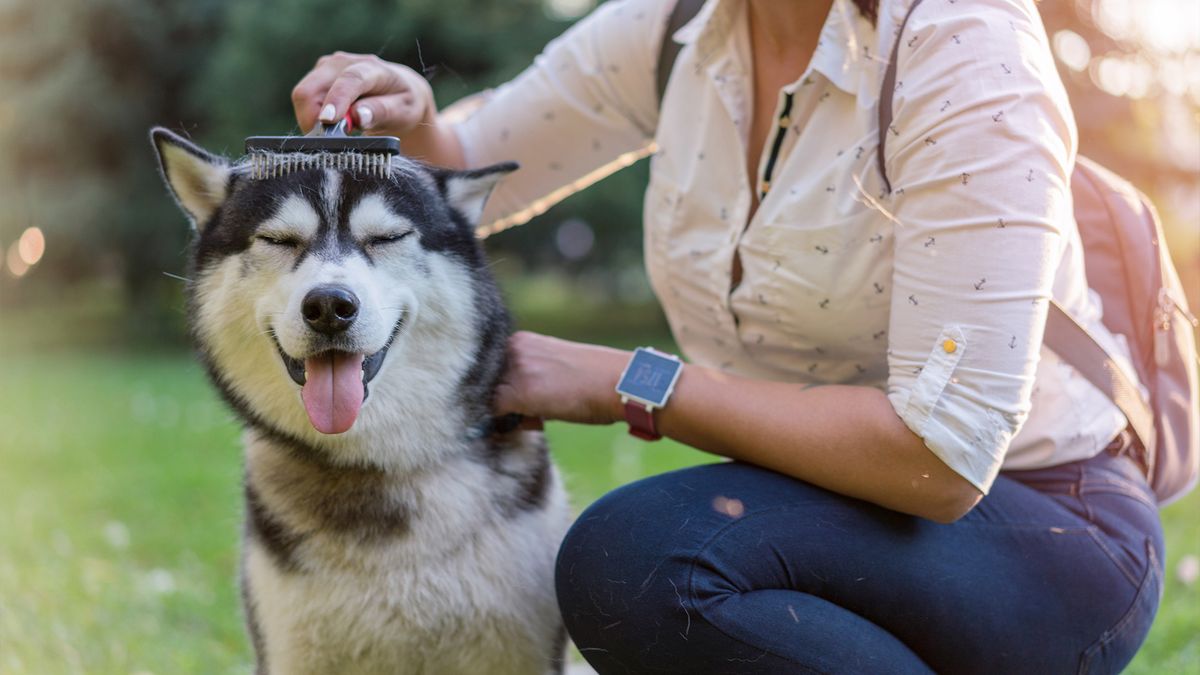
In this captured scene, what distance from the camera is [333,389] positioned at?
1756mm

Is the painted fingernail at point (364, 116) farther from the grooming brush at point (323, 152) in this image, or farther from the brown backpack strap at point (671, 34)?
the brown backpack strap at point (671, 34)

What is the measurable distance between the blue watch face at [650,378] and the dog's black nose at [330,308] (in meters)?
0.47

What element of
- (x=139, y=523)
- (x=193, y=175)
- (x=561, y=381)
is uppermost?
(x=193, y=175)

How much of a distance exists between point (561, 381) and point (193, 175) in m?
0.77

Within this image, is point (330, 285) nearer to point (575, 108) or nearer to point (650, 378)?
point (650, 378)

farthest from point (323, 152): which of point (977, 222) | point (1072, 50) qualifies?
point (1072, 50)

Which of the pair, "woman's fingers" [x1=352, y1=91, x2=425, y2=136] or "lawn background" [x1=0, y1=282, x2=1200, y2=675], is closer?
"woman's fingers" [x1=352, y1=91, x2=425, y2=136]

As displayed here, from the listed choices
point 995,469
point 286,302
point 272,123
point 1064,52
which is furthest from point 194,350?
point 272,123

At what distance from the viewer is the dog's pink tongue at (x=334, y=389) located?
1.74 meters

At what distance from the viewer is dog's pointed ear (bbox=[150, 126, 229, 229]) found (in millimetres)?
1876

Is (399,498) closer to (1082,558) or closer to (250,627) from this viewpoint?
(250,627)

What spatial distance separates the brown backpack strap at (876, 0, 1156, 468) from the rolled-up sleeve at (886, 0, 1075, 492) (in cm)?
13

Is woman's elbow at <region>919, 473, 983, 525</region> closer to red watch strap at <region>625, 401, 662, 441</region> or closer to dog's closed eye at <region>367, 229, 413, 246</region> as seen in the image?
red watch strap at <region>625, 401, 662, 441</region>

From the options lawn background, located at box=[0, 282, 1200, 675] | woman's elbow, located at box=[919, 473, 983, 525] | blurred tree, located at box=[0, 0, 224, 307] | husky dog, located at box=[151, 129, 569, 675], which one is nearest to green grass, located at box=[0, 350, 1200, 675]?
lawn background, located at box=[0, 282, 1200, 675]
